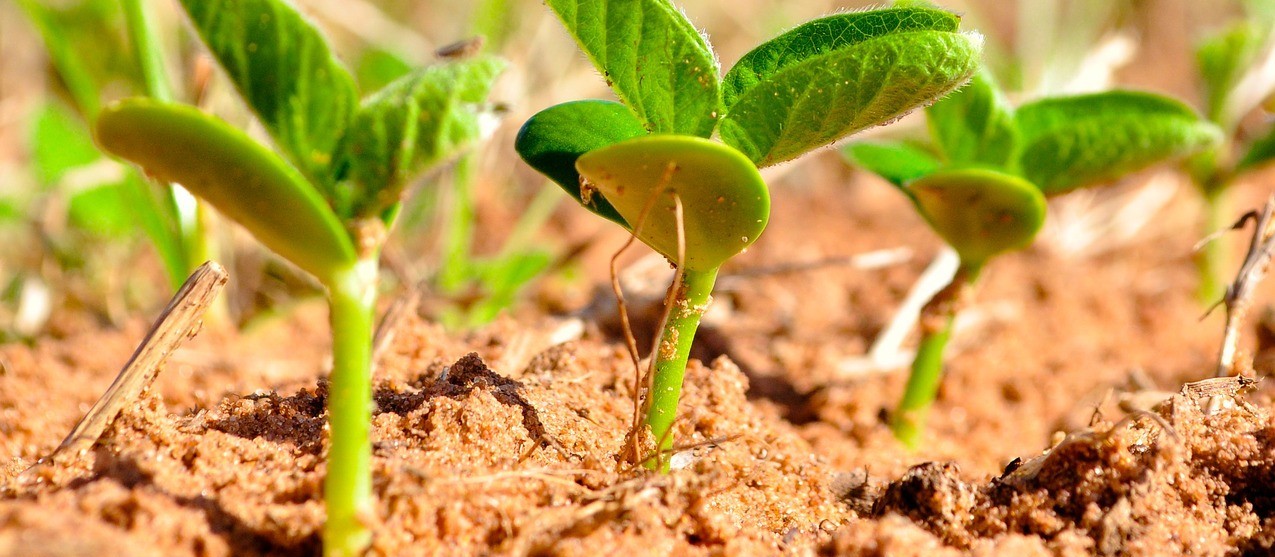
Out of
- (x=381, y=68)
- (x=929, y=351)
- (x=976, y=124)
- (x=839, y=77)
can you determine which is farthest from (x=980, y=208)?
(x=381, y=68)

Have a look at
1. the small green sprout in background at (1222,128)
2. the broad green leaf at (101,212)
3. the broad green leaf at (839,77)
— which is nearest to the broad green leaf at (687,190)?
the broad green leaf at (839,77)

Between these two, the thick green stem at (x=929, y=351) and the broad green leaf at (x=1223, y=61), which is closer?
the thick green stem at (x=929, y=351)

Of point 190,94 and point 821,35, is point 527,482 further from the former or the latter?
point 190,94

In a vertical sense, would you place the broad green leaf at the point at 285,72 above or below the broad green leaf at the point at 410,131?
above

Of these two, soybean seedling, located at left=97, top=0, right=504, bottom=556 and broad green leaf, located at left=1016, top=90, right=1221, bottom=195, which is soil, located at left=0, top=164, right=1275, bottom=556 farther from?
broad green leaf, located at left=1016, top=90, right=1221, bottom=195

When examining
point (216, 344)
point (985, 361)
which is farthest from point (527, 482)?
point (985, 361)

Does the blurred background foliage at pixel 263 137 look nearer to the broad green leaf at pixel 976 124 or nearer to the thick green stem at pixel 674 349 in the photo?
the thick green stem at pixel 674 349


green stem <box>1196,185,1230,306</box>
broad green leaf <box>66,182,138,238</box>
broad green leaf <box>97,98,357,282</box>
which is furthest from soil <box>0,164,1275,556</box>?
broad green leaf <box>66,182,138,238</box>
